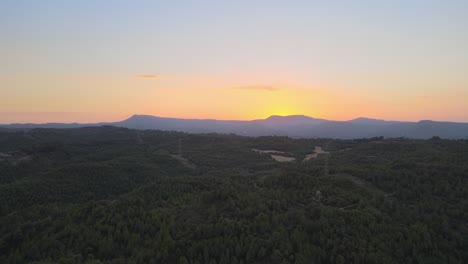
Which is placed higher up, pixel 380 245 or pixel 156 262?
pixel 380 245

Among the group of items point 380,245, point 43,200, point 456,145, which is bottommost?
point 43,200

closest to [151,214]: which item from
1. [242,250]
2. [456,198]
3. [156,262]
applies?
[156,262]

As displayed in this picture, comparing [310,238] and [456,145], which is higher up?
[456,145]

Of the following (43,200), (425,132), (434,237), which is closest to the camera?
(434,237)

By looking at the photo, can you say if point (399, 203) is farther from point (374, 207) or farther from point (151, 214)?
point (151, 214)

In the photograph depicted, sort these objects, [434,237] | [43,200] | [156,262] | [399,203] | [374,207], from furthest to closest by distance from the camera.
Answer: [43,200]
[399,203]
[374,207]
[434,237]
[156,262]

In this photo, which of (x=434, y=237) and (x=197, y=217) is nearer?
(x=434, y=237)

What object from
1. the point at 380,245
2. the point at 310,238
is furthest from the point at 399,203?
the point at 310,238

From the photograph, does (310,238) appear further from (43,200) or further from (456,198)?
(43,200)

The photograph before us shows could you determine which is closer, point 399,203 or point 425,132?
point 399,203
